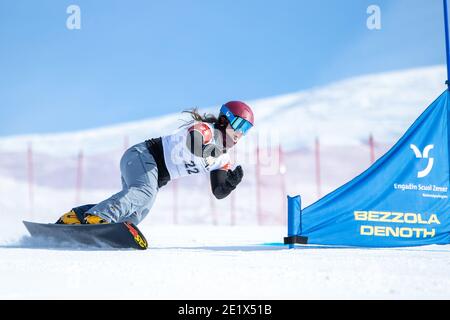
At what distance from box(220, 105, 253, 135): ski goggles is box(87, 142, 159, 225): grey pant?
0.63 meters

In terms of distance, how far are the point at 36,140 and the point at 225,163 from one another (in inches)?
909

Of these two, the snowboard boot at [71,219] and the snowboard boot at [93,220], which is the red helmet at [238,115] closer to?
the snowboard boot at [93,220]

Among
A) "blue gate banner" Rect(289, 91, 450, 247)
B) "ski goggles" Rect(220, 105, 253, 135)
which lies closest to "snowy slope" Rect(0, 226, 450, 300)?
"blue gate banner" Rect(289, 91, 450, 247)

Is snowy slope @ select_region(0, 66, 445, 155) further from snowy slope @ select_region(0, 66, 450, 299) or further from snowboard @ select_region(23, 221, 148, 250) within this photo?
snowboard @ select_region(23, 221, 148, 250)

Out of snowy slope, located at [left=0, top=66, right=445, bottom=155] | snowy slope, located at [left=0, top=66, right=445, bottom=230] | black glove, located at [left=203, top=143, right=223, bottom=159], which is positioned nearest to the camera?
black glove, located at [left=203, top=143, right=223, bottom=159]

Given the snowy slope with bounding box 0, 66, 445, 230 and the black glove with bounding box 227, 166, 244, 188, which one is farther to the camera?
the snowy slope with bounding box 0, 66, 445, 230

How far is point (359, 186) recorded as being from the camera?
3.83 m

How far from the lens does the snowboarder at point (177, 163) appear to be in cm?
365

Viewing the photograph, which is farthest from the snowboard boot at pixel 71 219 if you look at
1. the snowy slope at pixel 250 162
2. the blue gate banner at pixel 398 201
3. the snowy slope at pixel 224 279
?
the snowy slope at pixel 250 162

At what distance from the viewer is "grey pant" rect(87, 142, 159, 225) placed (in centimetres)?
366

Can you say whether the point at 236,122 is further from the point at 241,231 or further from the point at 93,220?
the point at 241,231

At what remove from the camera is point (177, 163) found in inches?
151
